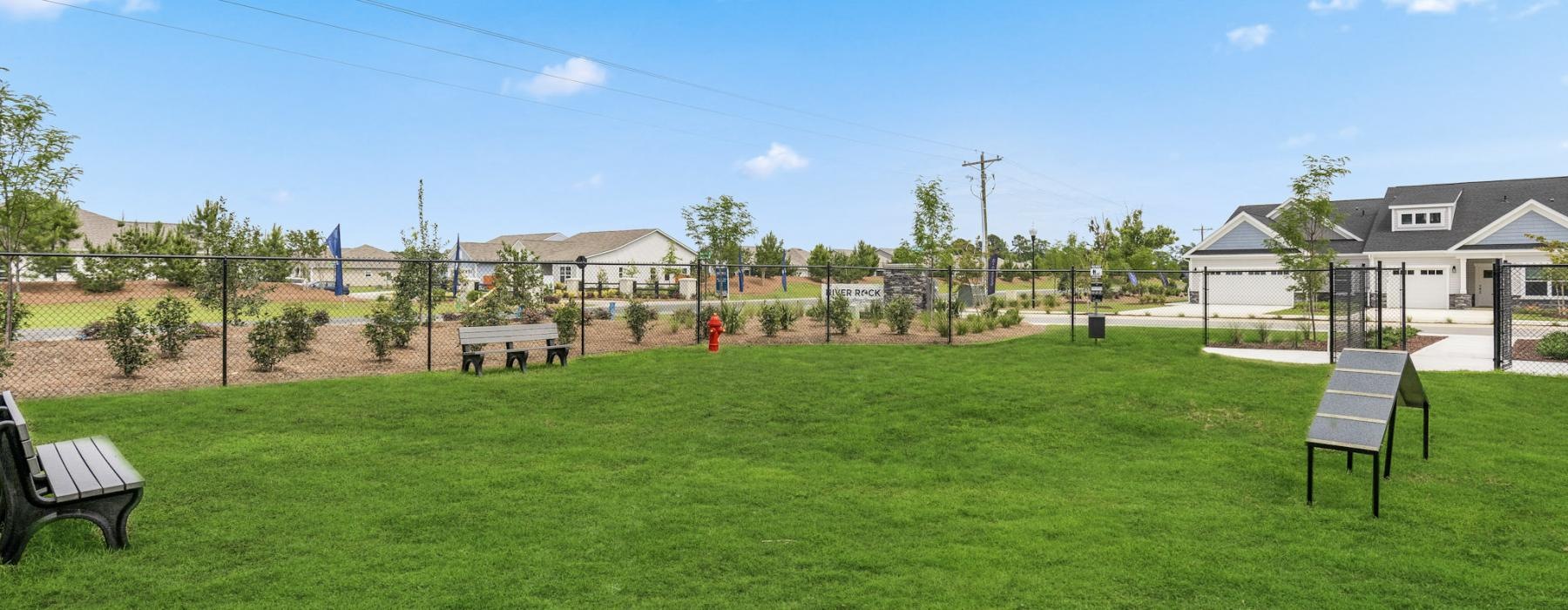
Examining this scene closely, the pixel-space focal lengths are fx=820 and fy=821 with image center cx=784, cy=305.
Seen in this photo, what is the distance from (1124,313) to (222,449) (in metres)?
29.5

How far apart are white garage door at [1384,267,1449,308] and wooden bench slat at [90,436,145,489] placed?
39665mm

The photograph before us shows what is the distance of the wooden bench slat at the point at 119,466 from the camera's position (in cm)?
466

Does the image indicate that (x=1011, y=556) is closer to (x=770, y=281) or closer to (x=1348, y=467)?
(x=1348, y=467)

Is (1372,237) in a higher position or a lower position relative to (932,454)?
higher

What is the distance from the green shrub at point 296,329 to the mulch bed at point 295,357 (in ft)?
0.65

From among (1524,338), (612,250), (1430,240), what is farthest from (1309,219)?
(612,250)

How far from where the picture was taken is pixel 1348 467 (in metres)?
6.79

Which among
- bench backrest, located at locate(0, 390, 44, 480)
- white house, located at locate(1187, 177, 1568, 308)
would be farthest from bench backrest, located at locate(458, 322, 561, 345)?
white house, located at locate(1187, 177, 1568, 308)

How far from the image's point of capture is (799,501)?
232 inches

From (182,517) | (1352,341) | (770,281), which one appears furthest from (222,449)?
(770,281)

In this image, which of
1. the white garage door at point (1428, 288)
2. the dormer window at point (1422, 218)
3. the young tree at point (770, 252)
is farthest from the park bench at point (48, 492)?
the young tree at point (770, 252)

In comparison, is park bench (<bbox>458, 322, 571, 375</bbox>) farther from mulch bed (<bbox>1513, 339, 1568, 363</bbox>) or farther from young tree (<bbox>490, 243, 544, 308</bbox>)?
mulch bed (<bbox>1513, 339, 1568, 363</bbox>)

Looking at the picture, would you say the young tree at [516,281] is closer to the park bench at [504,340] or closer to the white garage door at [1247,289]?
the park bench at [504,340]

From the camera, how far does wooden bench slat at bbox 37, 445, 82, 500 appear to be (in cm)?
448
